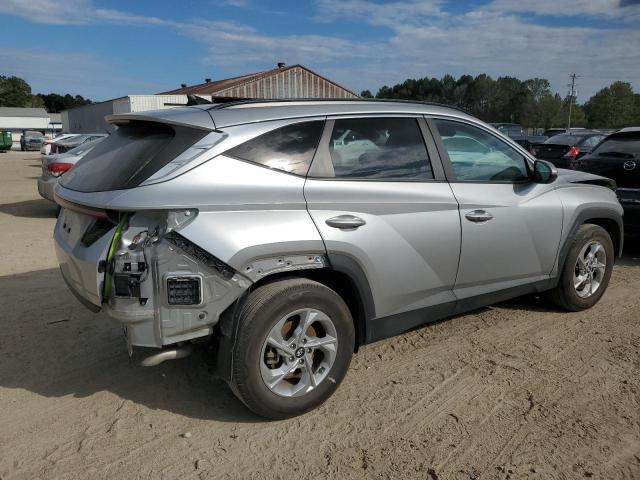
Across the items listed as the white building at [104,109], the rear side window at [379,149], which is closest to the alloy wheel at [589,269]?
the rear side window at [379,149]

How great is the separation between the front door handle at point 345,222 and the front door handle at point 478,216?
3.14ft

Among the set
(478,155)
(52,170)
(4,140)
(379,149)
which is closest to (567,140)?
(478,155)

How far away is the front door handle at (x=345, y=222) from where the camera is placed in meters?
3.10

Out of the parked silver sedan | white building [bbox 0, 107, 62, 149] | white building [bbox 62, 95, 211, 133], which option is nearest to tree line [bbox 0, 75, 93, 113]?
white building [bbox 0, 107, 62, 149]

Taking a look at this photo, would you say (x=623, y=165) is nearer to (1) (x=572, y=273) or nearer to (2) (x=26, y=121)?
(1) (x=572, y=273)

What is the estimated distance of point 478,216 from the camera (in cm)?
381

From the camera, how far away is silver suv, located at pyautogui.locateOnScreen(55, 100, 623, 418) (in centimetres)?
274

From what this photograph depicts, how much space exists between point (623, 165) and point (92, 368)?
21.5 ft

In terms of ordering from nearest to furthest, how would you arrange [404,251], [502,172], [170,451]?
[170,451], [404,251], [502,172]

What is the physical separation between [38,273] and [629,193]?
23.5ft

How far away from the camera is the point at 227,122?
298cm

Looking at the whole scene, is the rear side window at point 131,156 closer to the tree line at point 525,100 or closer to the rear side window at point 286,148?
the rear side window at point 286,148

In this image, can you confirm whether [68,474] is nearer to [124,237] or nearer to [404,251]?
[124,237]

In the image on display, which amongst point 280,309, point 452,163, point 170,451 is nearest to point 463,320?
point 452,163
